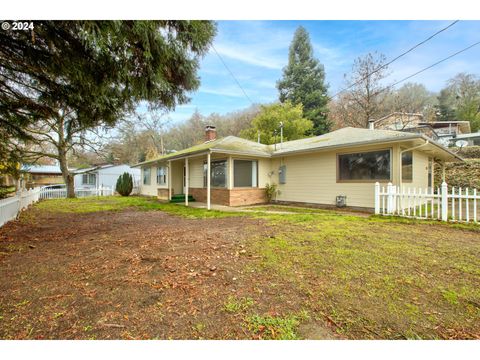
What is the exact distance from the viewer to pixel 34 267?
3.19 m

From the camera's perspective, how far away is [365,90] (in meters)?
19.8

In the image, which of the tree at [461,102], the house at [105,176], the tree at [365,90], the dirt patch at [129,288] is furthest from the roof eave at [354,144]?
the tree at [461,102]

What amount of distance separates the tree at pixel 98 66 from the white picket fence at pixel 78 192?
14743 mm

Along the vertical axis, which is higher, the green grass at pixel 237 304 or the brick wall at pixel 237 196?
the brick wall at pixel 237 196

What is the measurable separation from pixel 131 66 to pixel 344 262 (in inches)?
179

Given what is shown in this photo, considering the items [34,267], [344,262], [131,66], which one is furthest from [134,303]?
[131,66]

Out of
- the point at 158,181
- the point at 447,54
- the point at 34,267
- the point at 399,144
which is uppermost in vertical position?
the point at 447,54

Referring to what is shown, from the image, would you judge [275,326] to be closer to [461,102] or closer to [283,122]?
[283,122]

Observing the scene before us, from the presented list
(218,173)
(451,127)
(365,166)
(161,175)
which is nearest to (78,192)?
(161,175)

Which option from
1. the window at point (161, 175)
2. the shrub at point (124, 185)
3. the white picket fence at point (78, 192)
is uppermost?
the window at point (161, 175)

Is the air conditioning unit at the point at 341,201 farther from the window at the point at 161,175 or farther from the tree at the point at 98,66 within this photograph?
the window at the point at 161,175

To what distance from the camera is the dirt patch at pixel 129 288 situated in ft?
6.09

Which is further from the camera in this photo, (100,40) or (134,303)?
(100,40)
